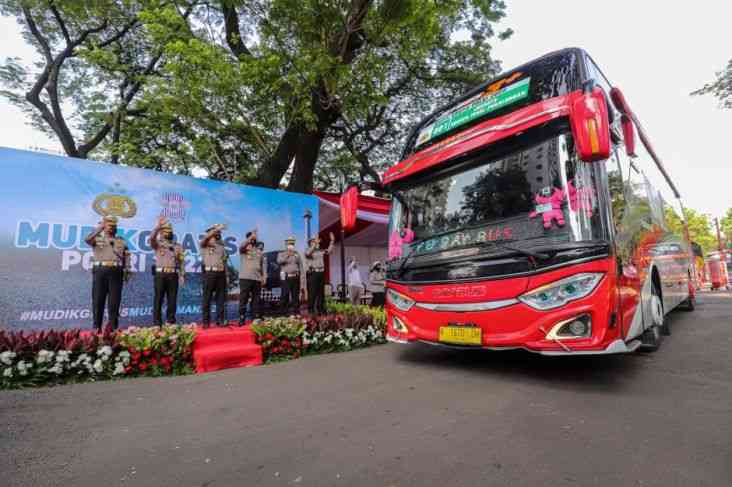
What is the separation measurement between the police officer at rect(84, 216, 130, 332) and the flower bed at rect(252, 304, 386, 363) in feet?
7.05

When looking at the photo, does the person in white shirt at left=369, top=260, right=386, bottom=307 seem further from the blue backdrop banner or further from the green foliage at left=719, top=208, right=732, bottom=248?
the green foliage at left=719, top=208, right=732, bottom=248

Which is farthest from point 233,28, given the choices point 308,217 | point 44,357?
point 44,357

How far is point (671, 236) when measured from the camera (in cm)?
564

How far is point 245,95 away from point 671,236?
28.0ft

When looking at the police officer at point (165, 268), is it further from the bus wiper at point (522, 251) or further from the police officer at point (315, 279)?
the bus wiper at point (522, 251)

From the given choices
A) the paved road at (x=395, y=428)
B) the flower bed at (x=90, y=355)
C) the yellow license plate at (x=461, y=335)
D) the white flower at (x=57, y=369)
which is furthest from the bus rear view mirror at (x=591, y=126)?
the white flower at (x=57, y=369)

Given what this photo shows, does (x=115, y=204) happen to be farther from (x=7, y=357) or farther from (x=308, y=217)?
(x=308, y=217)

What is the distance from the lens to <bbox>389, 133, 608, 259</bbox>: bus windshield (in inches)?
114

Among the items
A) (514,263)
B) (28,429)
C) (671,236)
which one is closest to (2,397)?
(28,429)

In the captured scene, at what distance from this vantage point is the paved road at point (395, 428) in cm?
176

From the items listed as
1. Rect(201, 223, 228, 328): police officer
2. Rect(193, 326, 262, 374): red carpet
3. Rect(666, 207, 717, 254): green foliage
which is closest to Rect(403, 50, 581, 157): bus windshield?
Rect(193, 326, 262, 374): red carpet

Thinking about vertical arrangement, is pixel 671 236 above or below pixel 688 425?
above

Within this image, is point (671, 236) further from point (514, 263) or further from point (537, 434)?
point (537, 434)

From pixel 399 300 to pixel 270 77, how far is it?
5542mm
